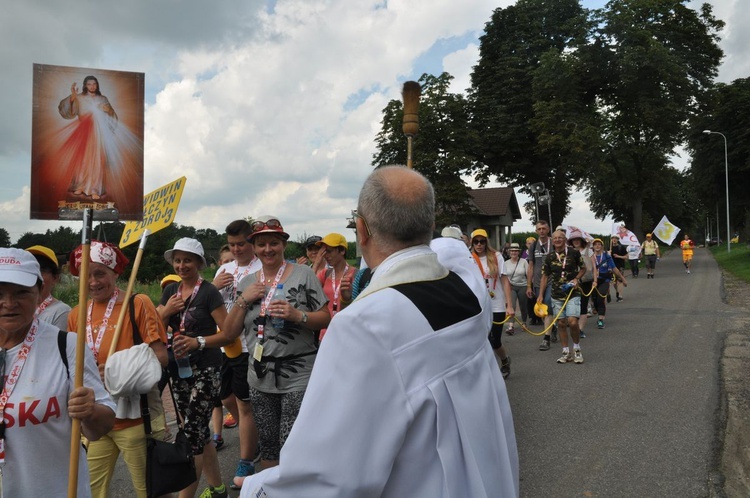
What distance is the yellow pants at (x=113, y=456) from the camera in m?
3.24

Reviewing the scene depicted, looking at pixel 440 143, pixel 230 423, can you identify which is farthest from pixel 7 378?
pixel 440 143

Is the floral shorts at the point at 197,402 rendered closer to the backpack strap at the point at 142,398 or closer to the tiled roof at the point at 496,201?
the backpack strap at the point at 142,398

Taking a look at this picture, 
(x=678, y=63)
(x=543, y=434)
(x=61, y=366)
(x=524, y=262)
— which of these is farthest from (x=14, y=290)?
(x=678, y=63)

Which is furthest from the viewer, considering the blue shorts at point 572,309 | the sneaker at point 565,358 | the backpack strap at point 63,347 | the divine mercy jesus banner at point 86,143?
the sneaker at point 565,358

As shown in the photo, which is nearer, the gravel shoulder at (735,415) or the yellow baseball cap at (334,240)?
the gravel shoulder at (735,415)

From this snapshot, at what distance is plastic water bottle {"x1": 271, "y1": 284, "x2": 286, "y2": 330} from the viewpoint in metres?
3.80

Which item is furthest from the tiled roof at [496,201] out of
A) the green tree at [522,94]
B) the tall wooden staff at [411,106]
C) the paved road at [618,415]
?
the tall wooden staff at [411,106]

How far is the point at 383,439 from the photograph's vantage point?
132cm

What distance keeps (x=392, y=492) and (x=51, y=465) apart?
5.80 feet

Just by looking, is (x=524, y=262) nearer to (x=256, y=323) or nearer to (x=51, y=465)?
(x=256, y=323)

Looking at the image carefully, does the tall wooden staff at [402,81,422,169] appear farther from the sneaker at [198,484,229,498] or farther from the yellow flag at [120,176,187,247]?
the sneaker at [198,484,229,498]

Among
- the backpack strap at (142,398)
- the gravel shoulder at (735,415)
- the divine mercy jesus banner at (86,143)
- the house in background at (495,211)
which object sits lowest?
the gravel shoulder at (735,415)

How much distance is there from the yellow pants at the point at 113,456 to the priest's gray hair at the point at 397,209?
238 cm

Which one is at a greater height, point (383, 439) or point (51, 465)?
point (383, 439)
